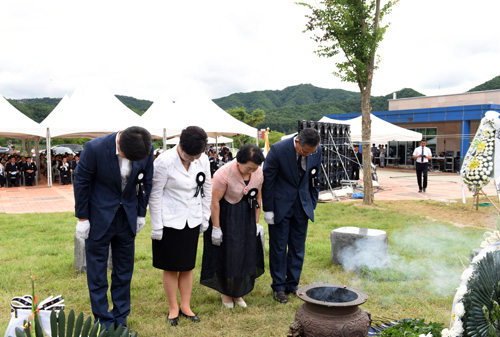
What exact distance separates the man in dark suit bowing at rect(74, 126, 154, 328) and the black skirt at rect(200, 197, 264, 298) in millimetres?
843

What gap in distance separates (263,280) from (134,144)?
262cm

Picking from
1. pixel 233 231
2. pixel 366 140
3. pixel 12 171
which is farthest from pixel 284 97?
pixel 233 231

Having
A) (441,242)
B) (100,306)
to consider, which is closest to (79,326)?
(100,306)

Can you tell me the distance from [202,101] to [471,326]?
1329 centimetres

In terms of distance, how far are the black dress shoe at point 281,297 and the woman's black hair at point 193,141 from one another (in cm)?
177

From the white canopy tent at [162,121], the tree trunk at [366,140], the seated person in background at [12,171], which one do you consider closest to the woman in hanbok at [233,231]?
the tree trunk at [366,140]

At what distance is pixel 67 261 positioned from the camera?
17.8 feet

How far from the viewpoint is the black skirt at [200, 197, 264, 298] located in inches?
150

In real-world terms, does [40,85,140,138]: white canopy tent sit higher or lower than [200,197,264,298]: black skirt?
higher

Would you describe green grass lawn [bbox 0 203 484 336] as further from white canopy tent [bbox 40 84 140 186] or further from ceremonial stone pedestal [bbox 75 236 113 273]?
white canopy tent [bbox 40 84 140 186]

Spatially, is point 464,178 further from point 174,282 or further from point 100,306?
point 100,306

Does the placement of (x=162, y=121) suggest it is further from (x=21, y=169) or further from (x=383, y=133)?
(x=383, y=133)

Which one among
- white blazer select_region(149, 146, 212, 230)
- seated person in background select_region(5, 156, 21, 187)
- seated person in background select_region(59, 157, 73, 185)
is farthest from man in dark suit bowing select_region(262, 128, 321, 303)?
seated person in background select_region(59, 157, 73, 185)

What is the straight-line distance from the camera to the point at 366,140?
9828 mm
